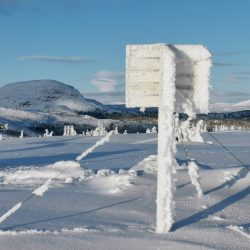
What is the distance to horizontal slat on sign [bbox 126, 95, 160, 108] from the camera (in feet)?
22.4

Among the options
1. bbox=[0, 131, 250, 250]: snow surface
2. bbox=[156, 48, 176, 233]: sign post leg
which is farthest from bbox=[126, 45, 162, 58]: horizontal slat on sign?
bbox=[0, 131, 250, 250]: snow surface

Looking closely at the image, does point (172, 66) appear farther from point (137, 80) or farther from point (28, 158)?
point (28, 158)

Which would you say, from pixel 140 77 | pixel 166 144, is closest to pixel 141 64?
pixel 140 77

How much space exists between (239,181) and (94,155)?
30.8 feet

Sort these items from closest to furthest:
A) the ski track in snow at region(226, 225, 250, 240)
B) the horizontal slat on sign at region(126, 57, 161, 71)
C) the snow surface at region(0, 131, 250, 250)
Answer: the snow surface at region(0, 131, 250, 250) → the ski track in snow at region(226, 225, 250, 240) → the horizontal slat on sign at region(126, 57, 161, 71)

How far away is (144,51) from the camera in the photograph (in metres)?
6.85

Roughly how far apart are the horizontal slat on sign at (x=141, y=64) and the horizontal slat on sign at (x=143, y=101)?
13.4 inches

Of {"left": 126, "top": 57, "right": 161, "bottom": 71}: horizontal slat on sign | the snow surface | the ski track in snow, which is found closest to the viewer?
the snow surface

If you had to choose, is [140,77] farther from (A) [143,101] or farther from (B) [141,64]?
(A) [143,101]

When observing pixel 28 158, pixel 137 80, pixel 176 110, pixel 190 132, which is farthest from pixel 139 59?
pixel 190 132

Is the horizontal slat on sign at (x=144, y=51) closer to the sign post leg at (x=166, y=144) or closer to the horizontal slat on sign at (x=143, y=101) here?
the sign post leg at (x=166, y=144)

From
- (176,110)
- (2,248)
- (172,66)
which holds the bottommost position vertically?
(2,248)

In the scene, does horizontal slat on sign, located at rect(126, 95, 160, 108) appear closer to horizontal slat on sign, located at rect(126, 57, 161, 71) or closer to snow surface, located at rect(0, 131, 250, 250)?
horizontal slat on sign, located at rect(126, 57, 161, 71)

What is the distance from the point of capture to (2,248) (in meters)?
5.99
